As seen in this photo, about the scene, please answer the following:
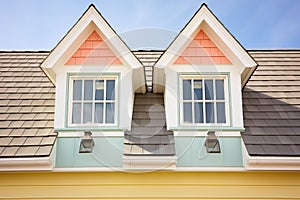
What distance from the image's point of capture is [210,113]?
6.68 meters

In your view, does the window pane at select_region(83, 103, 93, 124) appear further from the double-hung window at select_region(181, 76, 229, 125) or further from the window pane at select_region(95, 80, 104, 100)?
the double-hung window at select_region(181, 76, 229, 125)

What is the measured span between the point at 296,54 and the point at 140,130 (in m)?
5.12

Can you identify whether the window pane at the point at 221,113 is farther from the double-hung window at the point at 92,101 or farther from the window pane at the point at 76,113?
the window pane at the point at 76,113

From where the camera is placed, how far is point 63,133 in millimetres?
6516

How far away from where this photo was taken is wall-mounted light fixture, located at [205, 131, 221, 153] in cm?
631

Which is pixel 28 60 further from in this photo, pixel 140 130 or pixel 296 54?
pixel 296 54

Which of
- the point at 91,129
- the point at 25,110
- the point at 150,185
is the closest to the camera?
the point at 150,185

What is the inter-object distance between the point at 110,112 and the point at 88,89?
0.59 meters

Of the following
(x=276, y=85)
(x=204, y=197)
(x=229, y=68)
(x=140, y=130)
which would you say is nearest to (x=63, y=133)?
(x=140, y=130)

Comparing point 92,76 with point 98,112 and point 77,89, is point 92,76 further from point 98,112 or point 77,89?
point 98,112

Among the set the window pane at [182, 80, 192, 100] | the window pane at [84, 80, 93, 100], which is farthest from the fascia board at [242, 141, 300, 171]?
the window pane at [84, 80, 93, 100]

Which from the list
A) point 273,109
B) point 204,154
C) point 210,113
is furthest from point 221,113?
point 273,109

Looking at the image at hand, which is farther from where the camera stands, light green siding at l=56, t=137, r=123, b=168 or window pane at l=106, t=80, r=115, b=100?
window pane at l=106, t=80, r=115, b=100

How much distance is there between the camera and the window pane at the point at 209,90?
22.3ft
